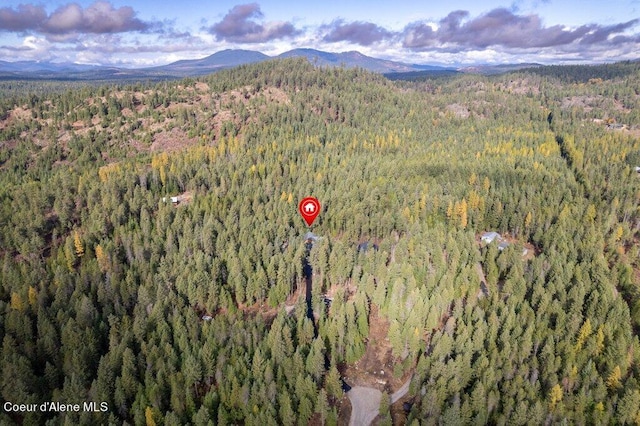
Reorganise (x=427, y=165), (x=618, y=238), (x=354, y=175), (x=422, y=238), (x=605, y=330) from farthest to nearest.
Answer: (x=427, y=165) → (x=354, y=175) → (x=618, y=238) → (x=422, y=238) → (x=605, y=330)

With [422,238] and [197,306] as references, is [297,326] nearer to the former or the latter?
[197,306]

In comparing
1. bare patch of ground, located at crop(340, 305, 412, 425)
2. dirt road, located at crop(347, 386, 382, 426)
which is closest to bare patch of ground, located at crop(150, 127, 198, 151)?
bare patch of ground, located at crop(340, 305, 412, 425)

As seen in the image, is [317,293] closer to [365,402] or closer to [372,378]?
[372,378]

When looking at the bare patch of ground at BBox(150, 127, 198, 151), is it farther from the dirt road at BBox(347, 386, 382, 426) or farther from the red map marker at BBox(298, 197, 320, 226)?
the dirt road at BBox(347, 386, 382, 426)

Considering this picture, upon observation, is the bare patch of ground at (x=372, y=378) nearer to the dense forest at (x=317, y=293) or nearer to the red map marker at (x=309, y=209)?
the dense forest at (x=317, y=293)

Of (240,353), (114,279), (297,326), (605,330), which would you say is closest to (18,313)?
(114,279)

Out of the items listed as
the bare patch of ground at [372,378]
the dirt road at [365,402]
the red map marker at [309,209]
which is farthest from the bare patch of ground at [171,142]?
the dirt road at [365,402]
